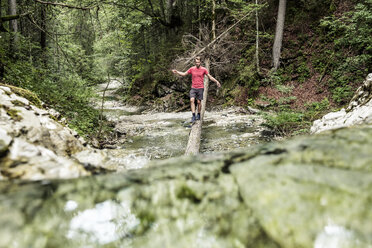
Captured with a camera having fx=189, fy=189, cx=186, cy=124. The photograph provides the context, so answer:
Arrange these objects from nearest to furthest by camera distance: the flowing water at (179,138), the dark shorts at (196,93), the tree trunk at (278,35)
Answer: the flowing water at (179,138) → the dark shorts at (196,93) → the tree trunk at (278,35)

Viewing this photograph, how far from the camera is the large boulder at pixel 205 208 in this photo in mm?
1286

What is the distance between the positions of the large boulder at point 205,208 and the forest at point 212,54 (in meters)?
5.00

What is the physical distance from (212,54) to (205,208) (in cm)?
1147

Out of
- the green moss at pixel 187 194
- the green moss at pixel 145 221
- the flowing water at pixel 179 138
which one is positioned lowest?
the flowing water at pixel 179 138

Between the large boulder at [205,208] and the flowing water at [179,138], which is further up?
the large boulder at [205,208]

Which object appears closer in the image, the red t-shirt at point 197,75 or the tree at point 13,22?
the red t-shirt at point 197,75

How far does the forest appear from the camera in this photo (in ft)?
21.5

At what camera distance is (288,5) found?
13.4 m

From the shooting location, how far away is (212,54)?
11781 millimetres

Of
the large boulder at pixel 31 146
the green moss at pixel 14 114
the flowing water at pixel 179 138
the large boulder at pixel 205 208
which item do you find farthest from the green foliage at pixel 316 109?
the green moss at pixel 14 114

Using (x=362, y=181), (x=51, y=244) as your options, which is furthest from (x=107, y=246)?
(x=362, y=181)

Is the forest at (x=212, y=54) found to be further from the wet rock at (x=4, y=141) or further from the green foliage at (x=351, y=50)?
the wet rock at (x=4, y=141)

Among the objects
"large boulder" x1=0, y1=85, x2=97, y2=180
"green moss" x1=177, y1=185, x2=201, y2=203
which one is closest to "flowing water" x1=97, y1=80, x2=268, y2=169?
"large boulder" x1=0, y1=85, x2=97, y2=180

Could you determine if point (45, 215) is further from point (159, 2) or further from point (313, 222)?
point (159, 2)
